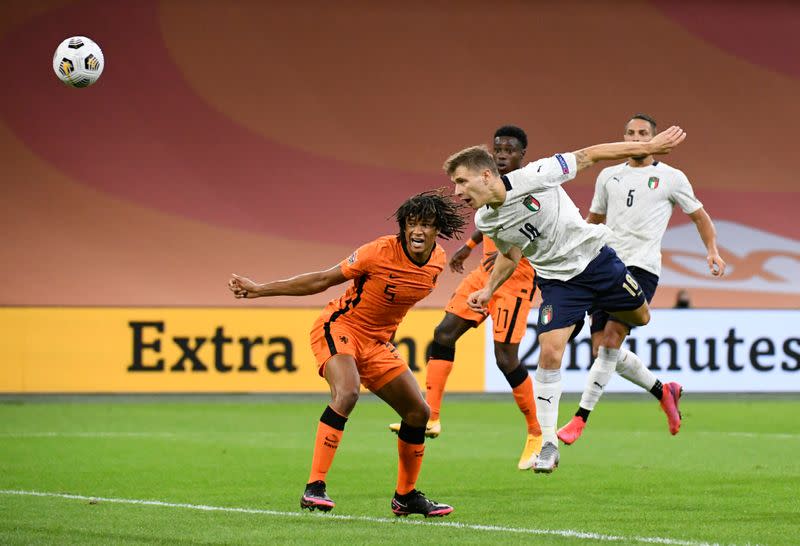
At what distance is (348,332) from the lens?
358 inches

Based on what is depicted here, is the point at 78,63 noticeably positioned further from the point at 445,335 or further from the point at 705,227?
the point at 705,227

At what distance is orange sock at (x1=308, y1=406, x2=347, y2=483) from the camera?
8742mm

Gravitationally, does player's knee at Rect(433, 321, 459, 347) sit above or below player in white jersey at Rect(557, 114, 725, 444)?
below

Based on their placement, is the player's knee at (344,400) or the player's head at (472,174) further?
the player's head at (472,174)

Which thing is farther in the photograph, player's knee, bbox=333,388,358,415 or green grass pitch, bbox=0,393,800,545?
player's knee, bbox=333,388,358,415

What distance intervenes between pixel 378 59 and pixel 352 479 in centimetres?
1636

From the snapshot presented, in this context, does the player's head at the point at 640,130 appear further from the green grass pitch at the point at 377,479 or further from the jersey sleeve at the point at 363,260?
the jersey sleeve at the point at 363,260

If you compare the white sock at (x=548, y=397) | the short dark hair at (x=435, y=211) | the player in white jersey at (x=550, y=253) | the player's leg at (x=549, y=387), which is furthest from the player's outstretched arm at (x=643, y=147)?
the white sock at (x=548, y=397)

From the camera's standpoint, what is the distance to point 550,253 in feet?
32.1

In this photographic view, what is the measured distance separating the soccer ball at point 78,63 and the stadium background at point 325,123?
12598mm

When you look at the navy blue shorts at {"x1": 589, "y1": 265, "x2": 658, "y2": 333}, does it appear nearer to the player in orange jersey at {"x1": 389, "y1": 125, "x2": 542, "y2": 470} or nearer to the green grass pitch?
the player in orange jersey at {"x1": 389, "y1": 125, "x2": 542, "y2": 470}

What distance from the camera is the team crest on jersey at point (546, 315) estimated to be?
32.2 feet

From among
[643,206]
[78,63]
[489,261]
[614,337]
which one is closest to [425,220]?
[489,261]

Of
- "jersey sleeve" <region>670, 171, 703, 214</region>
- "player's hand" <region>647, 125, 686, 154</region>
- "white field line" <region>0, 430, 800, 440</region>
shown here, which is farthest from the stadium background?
"player's hand" <region>647, 125, 686, 154</region>
